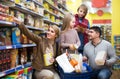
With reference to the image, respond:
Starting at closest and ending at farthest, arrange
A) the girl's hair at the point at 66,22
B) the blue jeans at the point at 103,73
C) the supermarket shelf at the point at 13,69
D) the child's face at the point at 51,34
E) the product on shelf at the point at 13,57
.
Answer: the supermarket shelf at the point at 13,69
the blue jeans at the point at 103,73
the product on shelf at the point at 13,57
the child's face at the point at 51,34
the girl's hair at the point at 66,22

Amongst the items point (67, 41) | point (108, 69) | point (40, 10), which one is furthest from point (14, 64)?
point (40, 10)

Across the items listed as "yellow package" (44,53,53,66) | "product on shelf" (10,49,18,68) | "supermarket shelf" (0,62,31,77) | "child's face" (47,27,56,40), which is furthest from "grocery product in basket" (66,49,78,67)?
"product on shelf" (10,49,18,68)

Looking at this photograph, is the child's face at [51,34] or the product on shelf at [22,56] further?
the product on shelf at [22,56]

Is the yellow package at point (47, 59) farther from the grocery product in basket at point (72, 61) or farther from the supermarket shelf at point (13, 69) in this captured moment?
the grocery product in basket at point (72, 61)

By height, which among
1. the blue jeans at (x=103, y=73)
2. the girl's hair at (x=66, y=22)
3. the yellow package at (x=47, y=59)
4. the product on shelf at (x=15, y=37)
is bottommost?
the blue jeans at (x=103, y=73)

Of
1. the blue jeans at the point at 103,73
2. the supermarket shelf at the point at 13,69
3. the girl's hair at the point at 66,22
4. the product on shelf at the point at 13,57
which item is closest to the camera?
the supermarket shelf at the point at 13,69

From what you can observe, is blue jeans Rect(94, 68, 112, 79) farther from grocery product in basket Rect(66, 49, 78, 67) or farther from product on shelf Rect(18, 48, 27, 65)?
product on shelf Rect(18, 48, 27, 65)

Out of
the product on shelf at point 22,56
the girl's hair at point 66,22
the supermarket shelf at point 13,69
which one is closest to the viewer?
the supermarket shelf at point 13,69

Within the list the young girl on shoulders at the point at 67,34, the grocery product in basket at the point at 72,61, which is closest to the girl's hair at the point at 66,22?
the young girl on shoulders at the point at 67,34

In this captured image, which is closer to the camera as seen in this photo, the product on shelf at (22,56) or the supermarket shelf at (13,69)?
the supermarket shelf at (13,69)

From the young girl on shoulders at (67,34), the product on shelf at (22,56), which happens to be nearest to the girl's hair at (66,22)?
the young girl on shoulders at (67,34)

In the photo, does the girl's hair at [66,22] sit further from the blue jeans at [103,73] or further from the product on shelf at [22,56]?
the blue jeans at [103,73]

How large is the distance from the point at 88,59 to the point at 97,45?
0.29 m

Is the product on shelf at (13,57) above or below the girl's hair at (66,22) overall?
below
